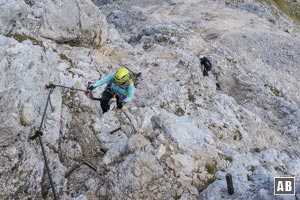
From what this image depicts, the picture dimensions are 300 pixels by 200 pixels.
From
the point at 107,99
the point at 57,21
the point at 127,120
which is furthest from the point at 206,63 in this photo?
the point at 57,21

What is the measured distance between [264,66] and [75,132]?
76.0ft

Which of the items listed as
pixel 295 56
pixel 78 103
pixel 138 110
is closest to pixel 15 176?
pixel 78 103

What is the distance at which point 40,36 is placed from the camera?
1741 centimetres

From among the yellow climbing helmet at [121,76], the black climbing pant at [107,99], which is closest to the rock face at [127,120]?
the black climbing pant at [107,99]

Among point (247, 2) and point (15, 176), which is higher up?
point (15, 176)

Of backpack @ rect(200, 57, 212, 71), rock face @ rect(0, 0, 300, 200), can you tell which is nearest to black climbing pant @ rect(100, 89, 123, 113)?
rock face @ rect(0, 0, 300, 200)

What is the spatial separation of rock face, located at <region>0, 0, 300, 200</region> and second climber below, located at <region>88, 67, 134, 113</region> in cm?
88

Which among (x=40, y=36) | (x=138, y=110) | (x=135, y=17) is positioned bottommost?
(x=135, y=17)

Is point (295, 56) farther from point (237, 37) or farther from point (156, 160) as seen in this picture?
point (156, 160)

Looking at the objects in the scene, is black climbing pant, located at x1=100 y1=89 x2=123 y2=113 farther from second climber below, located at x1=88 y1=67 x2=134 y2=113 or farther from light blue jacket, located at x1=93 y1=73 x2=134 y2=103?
light blue jacket, located at x1=93 y1=73 x2=134 y2=103

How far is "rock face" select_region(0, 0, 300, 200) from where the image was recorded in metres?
11.8

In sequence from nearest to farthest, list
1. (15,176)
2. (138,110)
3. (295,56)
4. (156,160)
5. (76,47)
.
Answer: (15,176) < (156,160) < (138,110) < (76,47) < (295,56)

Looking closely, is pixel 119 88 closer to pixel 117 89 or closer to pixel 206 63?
pixel 117 89

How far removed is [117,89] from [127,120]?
1.83 m
